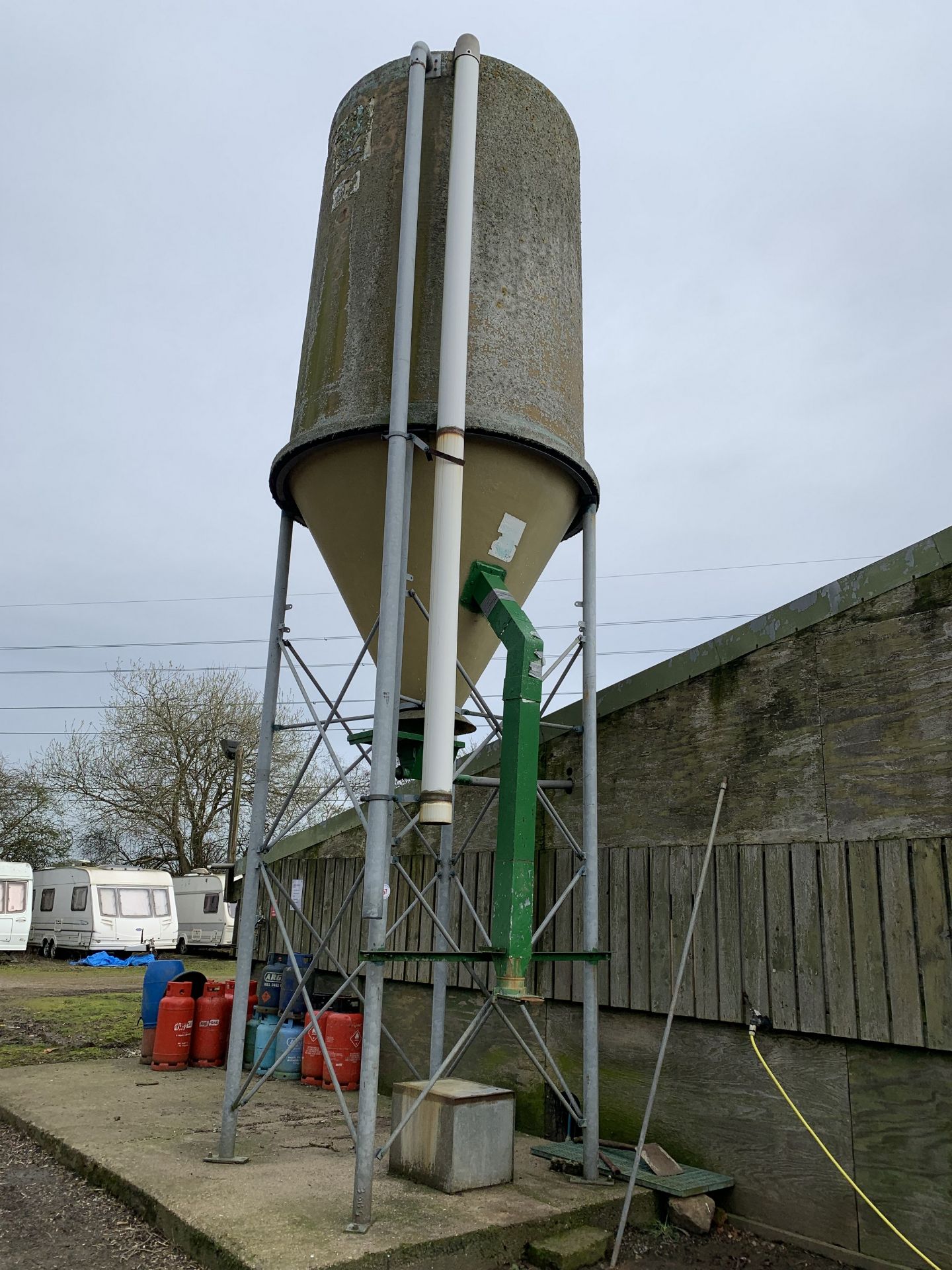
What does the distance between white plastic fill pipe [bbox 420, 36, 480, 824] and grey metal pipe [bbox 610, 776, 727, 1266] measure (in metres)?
1.75

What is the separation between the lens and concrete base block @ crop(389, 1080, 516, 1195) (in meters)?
5.50

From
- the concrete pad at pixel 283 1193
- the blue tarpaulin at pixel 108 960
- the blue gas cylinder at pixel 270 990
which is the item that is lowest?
the blue tarpaulin at pixel 108 960

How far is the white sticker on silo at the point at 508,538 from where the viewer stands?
6.46 meters

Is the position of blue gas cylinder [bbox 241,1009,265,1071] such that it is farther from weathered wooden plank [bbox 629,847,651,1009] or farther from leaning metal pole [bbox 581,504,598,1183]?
weathered wooden plank [bbox 629,847,651,1009]

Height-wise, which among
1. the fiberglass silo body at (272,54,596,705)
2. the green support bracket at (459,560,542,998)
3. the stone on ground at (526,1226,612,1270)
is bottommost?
the stone on ground at (526,1226,612,1270)

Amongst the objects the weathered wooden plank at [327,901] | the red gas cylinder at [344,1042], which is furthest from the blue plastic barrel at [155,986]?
the red gas cylinder at [344,1042]

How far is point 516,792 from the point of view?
18.8 feet

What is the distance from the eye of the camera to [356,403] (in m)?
6.32

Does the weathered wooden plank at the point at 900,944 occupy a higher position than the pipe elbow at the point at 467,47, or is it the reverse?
the pipe elbow at the point at 467,47

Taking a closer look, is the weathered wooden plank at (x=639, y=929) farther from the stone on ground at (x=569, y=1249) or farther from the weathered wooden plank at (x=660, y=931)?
the stone on ground at (x=569, y=1249)

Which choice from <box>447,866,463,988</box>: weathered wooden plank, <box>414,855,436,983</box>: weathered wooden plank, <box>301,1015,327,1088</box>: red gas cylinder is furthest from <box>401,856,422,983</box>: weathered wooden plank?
<box>301,1015,327,1088</box>: red gas cylinder

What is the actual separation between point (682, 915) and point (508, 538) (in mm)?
2742

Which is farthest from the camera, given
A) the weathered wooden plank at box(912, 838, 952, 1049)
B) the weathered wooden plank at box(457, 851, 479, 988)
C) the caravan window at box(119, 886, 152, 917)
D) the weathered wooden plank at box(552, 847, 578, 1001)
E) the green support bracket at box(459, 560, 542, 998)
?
the caravan window at box(119, 886, 152, 917)

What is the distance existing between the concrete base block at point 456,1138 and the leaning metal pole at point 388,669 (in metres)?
0.33
